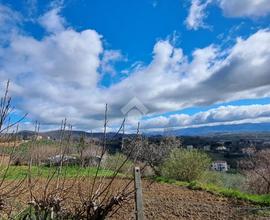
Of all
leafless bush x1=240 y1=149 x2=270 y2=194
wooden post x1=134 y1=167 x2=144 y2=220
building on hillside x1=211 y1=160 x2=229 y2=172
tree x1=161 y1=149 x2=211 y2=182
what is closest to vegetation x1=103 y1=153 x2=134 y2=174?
wooden post x1=134 y1=167 x2=144 y2=220

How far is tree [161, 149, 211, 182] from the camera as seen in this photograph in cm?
1741

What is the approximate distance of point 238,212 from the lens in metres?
9.07

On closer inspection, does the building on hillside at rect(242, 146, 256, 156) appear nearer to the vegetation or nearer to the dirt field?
the dirt field

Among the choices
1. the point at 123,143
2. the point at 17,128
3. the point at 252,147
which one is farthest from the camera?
the point at 252,147

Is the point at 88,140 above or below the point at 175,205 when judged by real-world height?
above

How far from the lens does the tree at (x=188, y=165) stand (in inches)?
685

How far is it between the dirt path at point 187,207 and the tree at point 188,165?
209 inches

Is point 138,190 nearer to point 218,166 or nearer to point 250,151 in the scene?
point 218,166

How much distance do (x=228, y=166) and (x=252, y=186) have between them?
12484 millimetres

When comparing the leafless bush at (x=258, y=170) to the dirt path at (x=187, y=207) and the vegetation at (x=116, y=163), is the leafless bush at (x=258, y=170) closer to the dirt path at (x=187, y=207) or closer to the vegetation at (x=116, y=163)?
the dirt path at (x=187, y=207)

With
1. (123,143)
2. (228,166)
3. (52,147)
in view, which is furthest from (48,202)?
(228,166)

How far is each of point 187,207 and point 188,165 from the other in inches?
309

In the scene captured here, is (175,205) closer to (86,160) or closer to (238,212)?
(238,212)

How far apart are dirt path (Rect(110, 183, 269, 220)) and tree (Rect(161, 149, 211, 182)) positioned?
17.4ft
